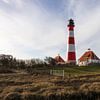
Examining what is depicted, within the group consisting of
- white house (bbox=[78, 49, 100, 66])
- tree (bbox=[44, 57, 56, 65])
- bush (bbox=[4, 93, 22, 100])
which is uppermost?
white house (bbox=[78, 49, 100, 66])

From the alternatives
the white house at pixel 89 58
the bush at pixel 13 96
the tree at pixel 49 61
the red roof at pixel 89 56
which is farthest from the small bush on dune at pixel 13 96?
the red roof at pixel 89 56

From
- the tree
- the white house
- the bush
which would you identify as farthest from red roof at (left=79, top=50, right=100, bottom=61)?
the bush

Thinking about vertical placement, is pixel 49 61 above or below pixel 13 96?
above

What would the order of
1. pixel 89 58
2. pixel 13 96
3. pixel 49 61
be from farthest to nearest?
pixel 89 58, pixel 49 61, pixel 13 96

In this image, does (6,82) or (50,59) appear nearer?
(6,82)

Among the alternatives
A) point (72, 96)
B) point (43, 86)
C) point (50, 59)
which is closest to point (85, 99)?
point (72, 96)

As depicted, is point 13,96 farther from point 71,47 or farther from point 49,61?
point 49,61

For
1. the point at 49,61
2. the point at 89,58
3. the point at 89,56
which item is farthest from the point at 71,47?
the point at 89,56

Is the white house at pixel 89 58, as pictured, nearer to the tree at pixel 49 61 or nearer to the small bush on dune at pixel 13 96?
the tree at pixel 49 61

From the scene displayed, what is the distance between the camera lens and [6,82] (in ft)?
78.4

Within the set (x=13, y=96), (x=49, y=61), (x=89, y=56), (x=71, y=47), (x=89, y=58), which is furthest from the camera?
(x=89, y=56)

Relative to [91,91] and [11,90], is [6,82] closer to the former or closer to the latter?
[11,90]

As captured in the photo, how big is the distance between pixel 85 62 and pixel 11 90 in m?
40.6

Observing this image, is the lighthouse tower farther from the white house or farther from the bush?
the bush
